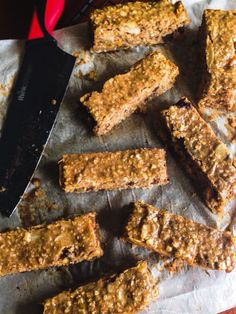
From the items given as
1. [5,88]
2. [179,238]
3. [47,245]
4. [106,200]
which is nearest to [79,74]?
[5,88]

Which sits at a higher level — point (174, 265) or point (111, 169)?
point (111, 169)

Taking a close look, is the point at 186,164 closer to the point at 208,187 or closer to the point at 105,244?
the point at 208,187

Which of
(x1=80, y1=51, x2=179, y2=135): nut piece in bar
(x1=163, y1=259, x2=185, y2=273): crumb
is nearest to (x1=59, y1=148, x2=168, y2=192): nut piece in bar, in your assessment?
(x1=80, y1=51, x2=179, y2=135): nut piece in bar

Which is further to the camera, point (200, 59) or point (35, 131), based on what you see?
point (200, 59)

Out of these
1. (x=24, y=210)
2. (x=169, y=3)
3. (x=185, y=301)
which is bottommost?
(x=185, y=301)

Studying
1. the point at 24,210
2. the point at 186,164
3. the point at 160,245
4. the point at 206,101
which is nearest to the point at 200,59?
the point at 206,101

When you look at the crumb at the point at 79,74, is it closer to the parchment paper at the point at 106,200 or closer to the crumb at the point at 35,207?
the parchment paper at the point at 106,200

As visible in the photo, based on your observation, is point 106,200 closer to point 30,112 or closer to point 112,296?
point 112,296
